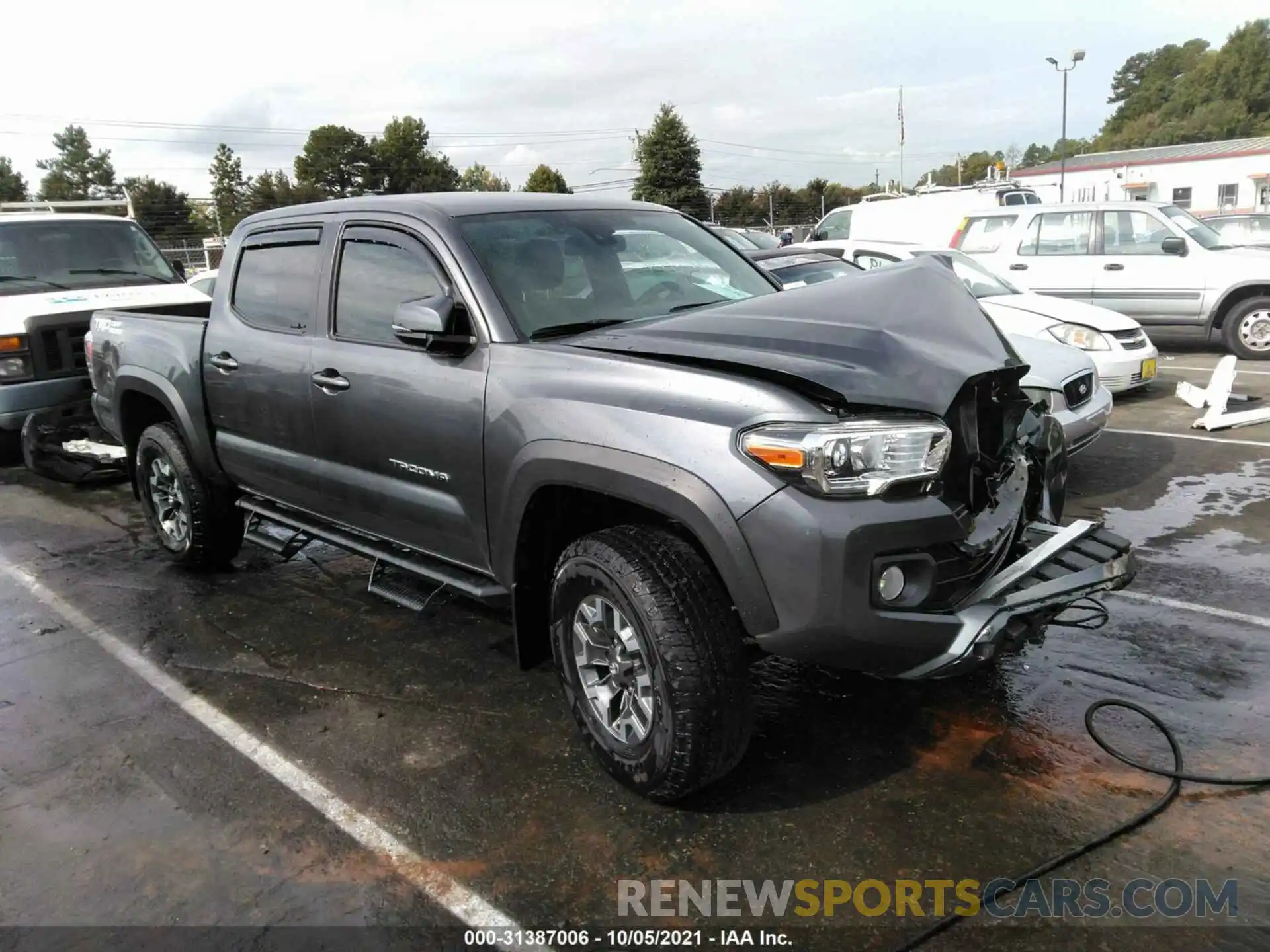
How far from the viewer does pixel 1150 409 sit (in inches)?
339

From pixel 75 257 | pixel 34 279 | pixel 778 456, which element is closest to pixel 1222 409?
pixel 778 456

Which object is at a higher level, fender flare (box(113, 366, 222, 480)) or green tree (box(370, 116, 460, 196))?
green tree (box(370, 116, 460, 196))

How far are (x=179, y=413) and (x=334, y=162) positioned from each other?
3270 inches

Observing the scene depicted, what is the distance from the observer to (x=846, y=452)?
252cm

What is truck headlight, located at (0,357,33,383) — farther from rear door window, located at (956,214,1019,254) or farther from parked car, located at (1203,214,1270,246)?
parked car, located at (1203,214,1270,246)

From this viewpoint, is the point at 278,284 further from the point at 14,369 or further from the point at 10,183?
the point at 10,183

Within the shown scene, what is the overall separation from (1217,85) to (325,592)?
124 metres

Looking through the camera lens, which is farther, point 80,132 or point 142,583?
point 80,132

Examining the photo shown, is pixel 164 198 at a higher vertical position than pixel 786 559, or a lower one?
higher

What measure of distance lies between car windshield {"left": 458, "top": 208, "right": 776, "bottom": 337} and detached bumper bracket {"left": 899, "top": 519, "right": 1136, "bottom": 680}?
1.58 meters

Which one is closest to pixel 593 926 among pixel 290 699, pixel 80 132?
pixel 290 699

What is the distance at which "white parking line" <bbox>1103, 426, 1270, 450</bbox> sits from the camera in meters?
7.13

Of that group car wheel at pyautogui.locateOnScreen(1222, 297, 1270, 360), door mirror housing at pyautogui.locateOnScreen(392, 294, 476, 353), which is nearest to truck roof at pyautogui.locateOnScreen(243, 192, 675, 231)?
door mirror housing at pyautogui.locateOnScreen(392, 294, 476, 353)

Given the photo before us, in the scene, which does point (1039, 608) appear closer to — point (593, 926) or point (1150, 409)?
point (593, 926)
